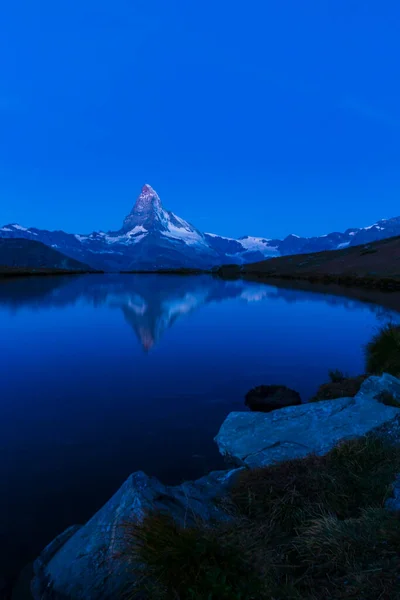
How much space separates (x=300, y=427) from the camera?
1083 cm

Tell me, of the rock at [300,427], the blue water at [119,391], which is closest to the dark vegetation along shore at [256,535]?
the rock at [300,427]

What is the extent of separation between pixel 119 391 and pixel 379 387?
11.7 meters

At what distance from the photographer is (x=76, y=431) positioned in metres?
13.3

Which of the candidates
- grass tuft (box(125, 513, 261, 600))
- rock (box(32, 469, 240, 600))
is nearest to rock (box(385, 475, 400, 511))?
rock (box(32, 469, 240, 600))

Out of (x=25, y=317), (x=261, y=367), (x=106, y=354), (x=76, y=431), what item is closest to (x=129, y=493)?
(x=76, y=431)

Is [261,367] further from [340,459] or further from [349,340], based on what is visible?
[340,459]

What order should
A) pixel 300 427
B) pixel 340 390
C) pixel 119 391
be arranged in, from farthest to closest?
pixel 119 391, pixel 340 390, pixel 300 427

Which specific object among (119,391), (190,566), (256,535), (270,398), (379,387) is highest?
(190,566)

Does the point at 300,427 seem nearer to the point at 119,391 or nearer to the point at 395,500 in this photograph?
the point at 395,500

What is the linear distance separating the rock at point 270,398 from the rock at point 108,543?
355 inches

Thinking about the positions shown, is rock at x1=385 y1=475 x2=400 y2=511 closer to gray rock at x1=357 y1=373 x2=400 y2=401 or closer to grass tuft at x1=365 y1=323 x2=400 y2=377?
gray rock at x1=357 y1=373 x2=400 y2=401

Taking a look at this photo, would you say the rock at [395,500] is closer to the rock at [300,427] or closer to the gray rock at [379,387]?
the rock at [300,427]

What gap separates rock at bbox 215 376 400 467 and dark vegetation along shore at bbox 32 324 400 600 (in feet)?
0.40

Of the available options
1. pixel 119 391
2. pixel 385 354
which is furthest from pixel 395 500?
pixel 385 354
